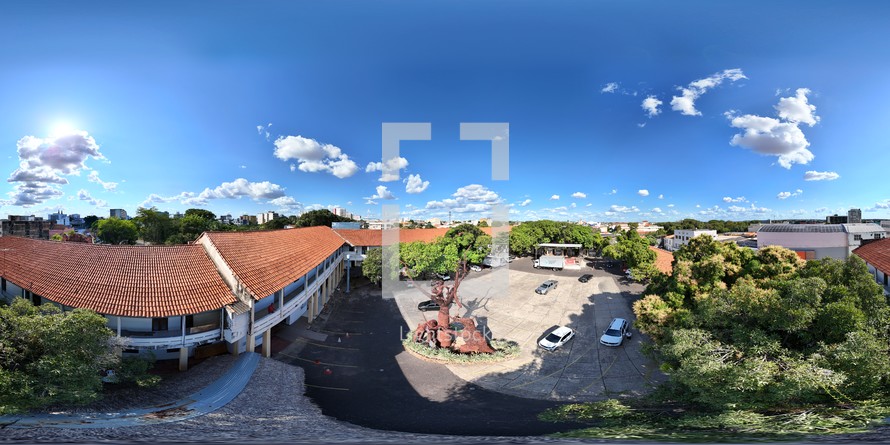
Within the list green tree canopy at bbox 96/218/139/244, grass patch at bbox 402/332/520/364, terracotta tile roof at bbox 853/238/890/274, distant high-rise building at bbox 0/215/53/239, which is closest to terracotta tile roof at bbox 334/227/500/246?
grass patch at bbox 402/332/520/364

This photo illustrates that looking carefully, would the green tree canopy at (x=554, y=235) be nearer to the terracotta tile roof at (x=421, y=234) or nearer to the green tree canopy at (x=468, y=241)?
the green tree canopy at (x=468, y=241)

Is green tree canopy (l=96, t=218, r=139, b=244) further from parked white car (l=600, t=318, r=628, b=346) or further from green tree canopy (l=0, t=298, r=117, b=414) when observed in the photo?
parked white car (l=600, t=318, r=628, b=346)

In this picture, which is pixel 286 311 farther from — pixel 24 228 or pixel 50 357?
pixel 24 228

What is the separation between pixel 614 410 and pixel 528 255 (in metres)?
45.5

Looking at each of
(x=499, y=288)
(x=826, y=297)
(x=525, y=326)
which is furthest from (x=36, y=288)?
(x=499, y=288)

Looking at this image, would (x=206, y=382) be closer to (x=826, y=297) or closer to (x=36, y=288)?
(x=36, y=288)

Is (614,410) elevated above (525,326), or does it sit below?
above

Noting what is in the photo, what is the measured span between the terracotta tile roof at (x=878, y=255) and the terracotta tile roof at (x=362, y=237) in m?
31.8

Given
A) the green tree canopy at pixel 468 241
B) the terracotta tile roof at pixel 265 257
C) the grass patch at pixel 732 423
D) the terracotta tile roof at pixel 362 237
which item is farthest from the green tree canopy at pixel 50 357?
the green tree canopy at pixel 468 241

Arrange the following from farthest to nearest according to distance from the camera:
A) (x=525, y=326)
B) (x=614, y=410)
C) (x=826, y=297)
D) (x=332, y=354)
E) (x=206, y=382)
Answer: (x=525, y=326)
(x=332, y=354)
(x=206, y=382)
(x=826, y=297)
(x=614, y=410)

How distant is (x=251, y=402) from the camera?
11.0 meters

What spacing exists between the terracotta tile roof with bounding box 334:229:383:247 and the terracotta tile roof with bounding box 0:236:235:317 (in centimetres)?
Result: 1883

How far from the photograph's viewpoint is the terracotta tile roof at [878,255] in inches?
585

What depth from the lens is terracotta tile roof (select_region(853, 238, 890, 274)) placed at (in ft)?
48.7
